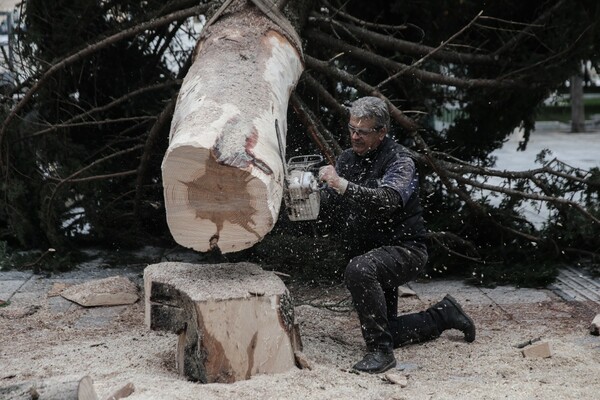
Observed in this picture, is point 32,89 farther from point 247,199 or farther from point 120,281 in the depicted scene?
point 247,199

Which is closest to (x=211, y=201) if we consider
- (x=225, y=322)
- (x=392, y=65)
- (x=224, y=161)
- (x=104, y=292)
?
(x=224, y=161)

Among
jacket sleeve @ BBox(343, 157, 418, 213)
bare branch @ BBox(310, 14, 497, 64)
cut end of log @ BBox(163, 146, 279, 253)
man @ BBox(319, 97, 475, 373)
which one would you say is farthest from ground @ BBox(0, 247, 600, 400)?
bare branch @ BBox(310, 14, 497, 64)

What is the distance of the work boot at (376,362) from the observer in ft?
14.8

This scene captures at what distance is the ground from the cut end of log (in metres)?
0.72

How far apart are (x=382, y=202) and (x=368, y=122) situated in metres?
0.50

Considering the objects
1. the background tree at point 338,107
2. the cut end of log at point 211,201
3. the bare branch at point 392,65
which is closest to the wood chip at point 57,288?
the background tree at point 338,107

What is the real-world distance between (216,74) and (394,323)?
70.8 inches

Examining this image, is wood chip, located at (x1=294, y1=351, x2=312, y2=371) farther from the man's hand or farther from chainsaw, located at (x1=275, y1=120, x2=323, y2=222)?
the man's hand

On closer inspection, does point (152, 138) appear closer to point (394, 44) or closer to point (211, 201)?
point (394, 44)

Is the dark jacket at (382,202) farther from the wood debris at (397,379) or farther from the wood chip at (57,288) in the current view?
the wood chip at (57,288)

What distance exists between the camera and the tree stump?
4047mm

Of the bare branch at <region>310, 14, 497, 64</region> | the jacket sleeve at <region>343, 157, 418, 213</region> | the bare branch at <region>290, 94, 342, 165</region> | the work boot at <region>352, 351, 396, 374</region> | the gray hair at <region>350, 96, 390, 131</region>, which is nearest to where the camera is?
the jacket sleeve at <region>343, 157, 418, 213</region>

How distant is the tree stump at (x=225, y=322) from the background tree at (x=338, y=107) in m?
2.04

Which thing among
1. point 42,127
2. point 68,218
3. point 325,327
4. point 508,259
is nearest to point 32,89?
A: point 42,127
